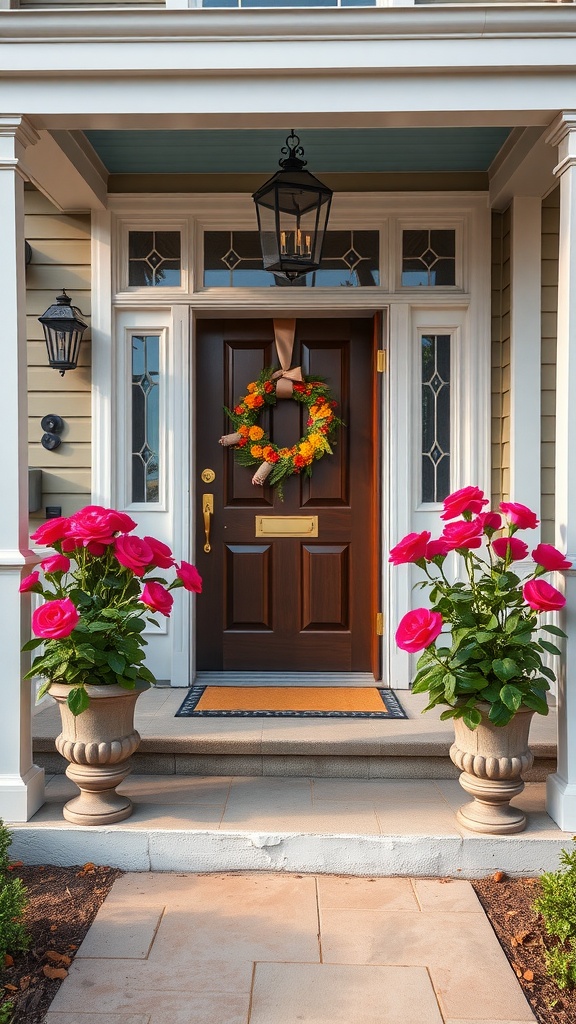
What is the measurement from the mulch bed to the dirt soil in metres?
1.20

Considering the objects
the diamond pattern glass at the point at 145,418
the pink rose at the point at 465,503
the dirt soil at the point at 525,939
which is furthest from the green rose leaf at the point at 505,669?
the diamond pattern glass at the point at 145,418

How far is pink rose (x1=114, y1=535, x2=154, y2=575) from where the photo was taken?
2.65 metres

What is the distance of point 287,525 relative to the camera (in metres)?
4.35

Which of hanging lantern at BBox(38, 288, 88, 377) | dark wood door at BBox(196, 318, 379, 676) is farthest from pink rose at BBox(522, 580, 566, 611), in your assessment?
hanging lantern at BBox(38, 288, 88, 377)

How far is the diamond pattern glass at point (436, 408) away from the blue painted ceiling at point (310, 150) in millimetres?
854

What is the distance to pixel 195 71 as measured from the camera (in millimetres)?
2770

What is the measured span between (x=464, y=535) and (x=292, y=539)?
71.2 inches

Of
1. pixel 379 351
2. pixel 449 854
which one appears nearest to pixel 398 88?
pixel 379 351

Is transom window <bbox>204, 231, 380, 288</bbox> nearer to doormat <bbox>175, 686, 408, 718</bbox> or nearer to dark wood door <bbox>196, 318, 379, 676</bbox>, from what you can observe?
dark wood door <bbox>196, 318, 379, 676</bbox>

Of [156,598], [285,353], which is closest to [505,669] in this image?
[156,598]

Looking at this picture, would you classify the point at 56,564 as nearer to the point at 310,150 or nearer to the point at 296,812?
the point at 296,812

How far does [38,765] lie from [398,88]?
113 inches

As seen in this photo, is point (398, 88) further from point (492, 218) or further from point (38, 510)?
point (38, 510)

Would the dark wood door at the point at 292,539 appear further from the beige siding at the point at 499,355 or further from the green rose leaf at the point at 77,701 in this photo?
the green rose leaf at the point at 77,701
